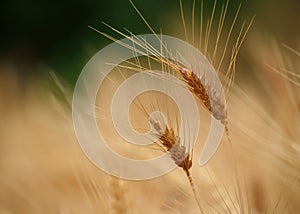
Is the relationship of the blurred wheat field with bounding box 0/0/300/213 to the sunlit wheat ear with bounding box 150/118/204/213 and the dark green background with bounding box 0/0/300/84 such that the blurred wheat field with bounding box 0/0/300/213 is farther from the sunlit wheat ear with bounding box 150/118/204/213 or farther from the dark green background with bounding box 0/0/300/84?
the dark green background with bounding box 0/0/300/84

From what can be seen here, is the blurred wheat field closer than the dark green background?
Yes

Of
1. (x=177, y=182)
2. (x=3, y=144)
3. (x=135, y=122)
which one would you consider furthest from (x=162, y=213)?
(x=3, y=144)

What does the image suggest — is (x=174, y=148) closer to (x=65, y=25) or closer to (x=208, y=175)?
(x=208, y=175)

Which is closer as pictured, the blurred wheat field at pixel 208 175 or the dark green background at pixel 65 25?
the blurred wheat field at pixel 208 175

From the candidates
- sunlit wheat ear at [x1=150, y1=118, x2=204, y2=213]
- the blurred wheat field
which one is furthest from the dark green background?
sunlit wheat ear at [x1=150, y1=118, x2=204, y2=213]

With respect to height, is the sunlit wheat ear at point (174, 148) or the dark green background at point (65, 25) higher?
the dark green background at point (65, 25)

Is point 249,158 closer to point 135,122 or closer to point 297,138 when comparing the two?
point 297,138

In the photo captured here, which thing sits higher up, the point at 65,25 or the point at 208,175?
the point at 65,25

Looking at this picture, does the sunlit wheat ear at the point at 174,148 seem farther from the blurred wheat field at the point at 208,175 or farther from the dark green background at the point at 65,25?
the dark green background at the point at 65,25

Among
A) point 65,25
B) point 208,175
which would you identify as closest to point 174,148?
point 208,175

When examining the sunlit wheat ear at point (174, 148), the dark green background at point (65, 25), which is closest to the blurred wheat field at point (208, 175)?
the sunlit wheat ear at point (174, 148)

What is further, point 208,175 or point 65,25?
point 65,25
